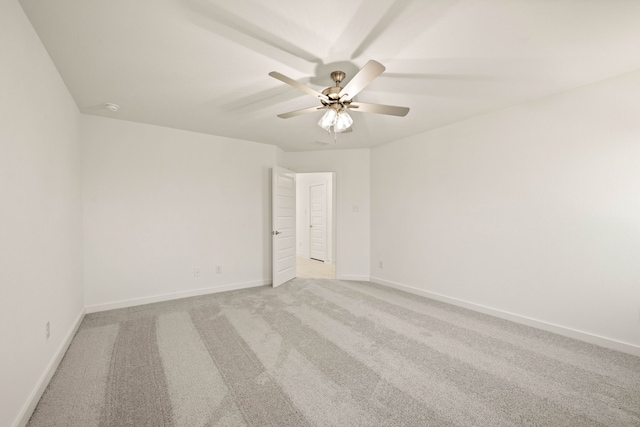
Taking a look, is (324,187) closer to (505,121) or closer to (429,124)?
(429,124)

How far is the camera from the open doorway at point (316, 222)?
665 centimetres

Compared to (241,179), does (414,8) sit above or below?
above

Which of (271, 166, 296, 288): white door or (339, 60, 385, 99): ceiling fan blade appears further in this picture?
(271, 166, 296, 288): white door

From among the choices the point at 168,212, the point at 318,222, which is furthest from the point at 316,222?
the point at 168,212

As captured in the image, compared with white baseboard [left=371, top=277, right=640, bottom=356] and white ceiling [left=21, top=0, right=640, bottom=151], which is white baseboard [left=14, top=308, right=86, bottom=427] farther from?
white baseboard [left=371, top=277, right=640, bottom=356]

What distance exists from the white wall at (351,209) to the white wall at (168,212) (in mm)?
1241

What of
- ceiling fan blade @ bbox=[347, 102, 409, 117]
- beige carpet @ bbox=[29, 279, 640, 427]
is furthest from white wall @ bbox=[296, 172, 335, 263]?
ceiling fan blade @ bbox=[347, 102, 409, 117]

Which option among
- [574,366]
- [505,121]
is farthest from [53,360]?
[505,121]

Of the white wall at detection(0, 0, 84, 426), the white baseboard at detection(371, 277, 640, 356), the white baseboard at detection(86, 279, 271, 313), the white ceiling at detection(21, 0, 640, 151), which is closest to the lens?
the white wall at detection(0, 0, 84, 426)

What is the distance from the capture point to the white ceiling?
157 cm

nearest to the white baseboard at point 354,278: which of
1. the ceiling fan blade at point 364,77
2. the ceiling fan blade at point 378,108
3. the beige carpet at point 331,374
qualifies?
the beige carpet at point 331,374

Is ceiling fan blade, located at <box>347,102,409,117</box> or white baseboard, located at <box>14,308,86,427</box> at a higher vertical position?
ceiling fan blade, located at <box>347,102,409,117</box>

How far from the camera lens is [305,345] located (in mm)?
2393

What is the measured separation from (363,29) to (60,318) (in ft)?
10.9
